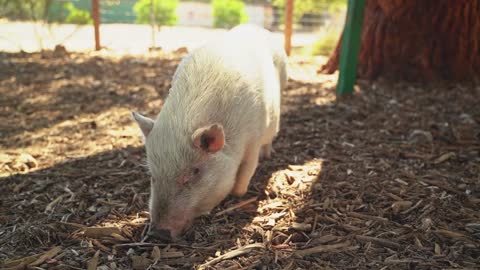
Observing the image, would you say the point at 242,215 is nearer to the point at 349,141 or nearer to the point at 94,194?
the point at 94,194

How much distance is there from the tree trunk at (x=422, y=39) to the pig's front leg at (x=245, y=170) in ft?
14.3

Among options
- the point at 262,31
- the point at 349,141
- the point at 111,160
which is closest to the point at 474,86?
the point at 349,141

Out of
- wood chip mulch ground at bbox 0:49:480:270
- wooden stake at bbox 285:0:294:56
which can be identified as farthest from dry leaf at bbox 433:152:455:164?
wooden stake at bbox 285:0:294:56

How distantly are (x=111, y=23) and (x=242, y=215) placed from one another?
1188cm

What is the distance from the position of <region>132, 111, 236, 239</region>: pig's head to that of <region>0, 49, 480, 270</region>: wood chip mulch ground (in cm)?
18

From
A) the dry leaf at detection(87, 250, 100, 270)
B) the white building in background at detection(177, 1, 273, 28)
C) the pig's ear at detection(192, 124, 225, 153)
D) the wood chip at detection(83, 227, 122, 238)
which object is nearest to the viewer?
the dry leaf at detection(87, 250, 100, 270)

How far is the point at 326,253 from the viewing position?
2.85 metres

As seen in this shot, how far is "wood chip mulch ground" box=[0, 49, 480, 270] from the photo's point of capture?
2.86 metres

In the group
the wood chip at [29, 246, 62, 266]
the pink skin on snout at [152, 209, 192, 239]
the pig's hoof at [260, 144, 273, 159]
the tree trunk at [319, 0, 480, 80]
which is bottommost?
the wood chip at [29, 246, 62, 266]

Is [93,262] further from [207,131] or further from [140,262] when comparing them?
[207,131]

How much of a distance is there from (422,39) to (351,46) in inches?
54.8

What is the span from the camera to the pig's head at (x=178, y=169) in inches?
118

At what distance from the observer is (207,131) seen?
9.70ft

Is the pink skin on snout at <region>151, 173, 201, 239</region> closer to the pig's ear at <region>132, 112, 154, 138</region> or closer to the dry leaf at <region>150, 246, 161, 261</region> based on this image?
the dry leaf at <region>150, 246, 161, 261</region>
